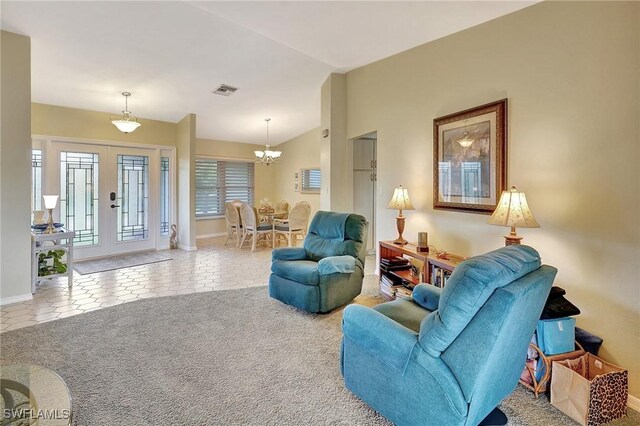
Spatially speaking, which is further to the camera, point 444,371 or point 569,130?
point 569,130

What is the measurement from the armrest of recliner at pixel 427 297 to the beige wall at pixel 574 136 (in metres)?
0.99

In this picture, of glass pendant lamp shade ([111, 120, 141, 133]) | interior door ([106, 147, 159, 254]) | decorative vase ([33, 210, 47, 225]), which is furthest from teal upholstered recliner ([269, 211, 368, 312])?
interior door ([106, 147, 159, 254])

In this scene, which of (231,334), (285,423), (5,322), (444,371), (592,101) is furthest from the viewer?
(5,322)

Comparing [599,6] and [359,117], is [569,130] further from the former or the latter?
[359,117]

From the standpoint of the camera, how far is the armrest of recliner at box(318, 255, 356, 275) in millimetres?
3035

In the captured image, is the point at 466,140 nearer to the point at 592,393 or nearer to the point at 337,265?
the point at 337,265

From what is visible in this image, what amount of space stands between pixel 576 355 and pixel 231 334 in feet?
8.19

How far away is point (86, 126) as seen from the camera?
213 inches

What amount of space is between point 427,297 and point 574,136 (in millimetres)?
1529

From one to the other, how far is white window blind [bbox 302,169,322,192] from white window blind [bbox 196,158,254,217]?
1689mm

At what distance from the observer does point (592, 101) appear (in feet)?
6.81

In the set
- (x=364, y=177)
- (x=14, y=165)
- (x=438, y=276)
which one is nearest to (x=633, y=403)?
(x=438, y=276)

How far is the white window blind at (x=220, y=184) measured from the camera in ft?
26.2

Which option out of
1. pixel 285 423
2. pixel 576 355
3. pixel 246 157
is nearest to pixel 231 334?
pixel 285 423
